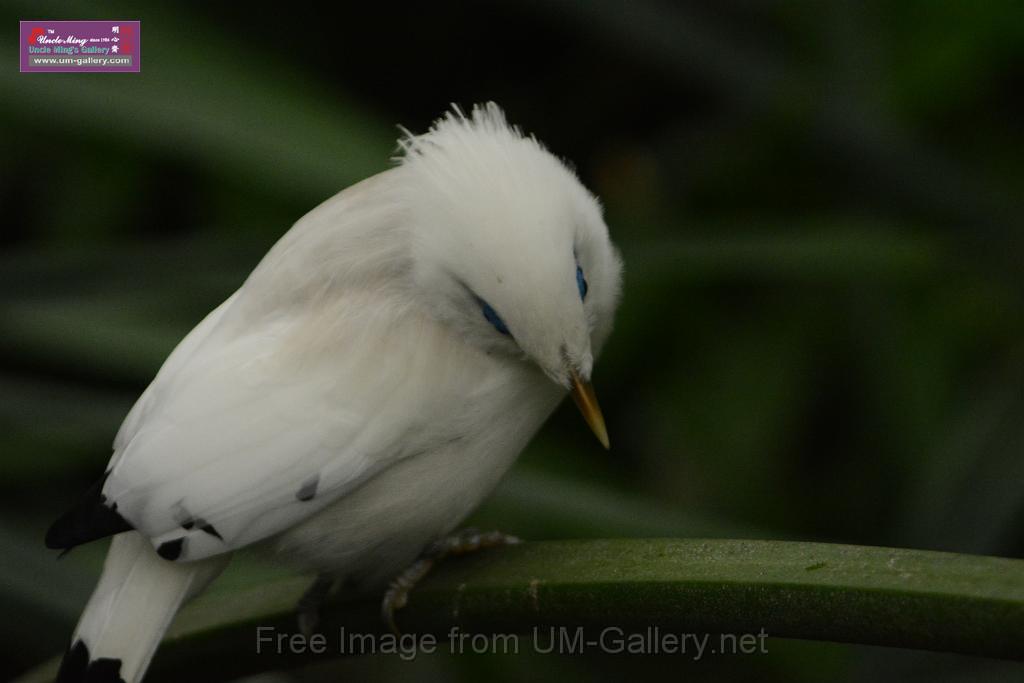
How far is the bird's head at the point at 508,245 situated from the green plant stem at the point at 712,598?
218mm

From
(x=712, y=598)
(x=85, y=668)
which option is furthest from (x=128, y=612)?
(x=712, y=598)

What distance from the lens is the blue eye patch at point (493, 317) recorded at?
1.47 m

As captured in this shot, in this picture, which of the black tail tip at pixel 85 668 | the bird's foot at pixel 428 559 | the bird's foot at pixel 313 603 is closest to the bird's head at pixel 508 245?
the bird's foot at pixel 428 559

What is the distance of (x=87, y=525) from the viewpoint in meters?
1.37

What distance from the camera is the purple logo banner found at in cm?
196

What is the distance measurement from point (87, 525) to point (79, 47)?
93 centimetres

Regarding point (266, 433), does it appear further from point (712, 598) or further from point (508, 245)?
point (712, 598)

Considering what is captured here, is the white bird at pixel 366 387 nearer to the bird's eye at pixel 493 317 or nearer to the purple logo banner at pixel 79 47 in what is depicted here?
the bird's eye at pixel 493 317

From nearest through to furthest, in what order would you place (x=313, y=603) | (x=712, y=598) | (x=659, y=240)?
(x=712, y=598) < (x=313, y=603) < (x=659, y=240)

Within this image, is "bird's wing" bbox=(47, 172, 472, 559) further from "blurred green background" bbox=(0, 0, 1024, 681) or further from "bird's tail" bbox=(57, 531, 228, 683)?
"blurred green background" bbox=(0, 0, 1024, 681)

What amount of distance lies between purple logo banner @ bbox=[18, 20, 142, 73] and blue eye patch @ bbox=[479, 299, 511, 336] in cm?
77

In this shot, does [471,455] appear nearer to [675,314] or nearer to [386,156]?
[386,156]

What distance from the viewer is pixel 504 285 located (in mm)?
1423

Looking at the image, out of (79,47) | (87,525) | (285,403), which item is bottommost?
(87,525)
